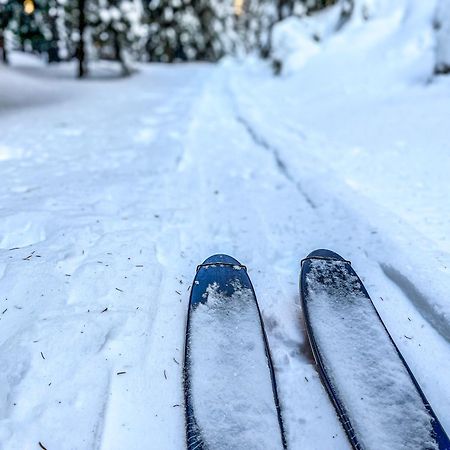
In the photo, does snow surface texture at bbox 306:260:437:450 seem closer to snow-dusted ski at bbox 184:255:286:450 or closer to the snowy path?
the snowy path

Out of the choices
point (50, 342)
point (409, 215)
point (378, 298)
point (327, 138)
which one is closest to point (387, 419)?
point (378, 298)

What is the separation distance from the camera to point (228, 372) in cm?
210

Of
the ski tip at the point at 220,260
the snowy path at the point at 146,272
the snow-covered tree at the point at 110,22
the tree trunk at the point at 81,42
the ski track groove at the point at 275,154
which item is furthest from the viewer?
the snow-covered tree at the point at 110,22

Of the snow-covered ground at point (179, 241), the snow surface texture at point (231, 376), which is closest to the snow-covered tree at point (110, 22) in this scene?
the snow-covered ground at point (179, 241)

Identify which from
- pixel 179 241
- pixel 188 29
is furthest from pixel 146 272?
pixel 188 29

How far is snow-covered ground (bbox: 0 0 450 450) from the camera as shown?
6.55 feet

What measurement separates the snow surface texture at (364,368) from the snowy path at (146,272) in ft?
0.53

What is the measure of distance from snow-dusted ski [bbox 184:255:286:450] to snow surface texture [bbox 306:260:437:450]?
0.40 m

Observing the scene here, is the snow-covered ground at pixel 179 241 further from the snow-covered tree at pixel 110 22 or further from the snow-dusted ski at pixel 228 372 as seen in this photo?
the snow-covered tree at pixel 110 22

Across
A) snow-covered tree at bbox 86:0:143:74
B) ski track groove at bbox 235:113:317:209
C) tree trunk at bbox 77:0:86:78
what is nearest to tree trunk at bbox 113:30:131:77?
snow-covered tree at bbox 86:0:143:74

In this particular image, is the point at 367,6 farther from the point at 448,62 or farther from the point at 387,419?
the point at 387,419

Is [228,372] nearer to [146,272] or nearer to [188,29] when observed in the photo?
[146,272]

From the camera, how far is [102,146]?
6.22 meters

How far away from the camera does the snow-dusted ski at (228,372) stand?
5.87 ft
